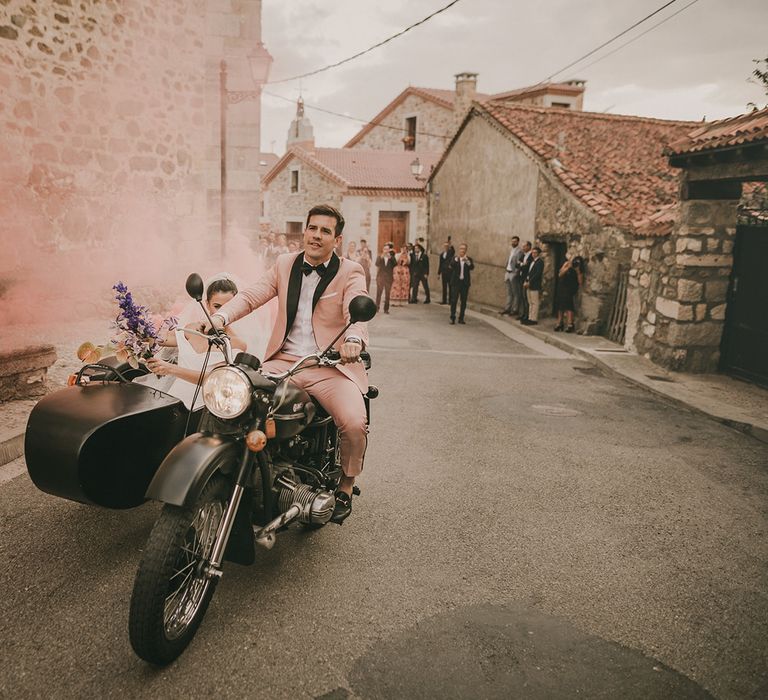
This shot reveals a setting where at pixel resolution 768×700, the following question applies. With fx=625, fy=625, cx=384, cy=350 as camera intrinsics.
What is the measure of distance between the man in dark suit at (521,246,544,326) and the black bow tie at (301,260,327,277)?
1185 cm

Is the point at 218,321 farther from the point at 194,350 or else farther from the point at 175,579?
the point at 175,579

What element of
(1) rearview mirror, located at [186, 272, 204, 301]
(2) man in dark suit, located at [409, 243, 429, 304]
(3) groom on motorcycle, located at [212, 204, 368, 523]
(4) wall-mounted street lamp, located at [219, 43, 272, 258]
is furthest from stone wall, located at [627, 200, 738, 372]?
(4) wall-mounted street lamp, located at [219, 43, 272, 258]

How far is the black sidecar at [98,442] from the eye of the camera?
321cm

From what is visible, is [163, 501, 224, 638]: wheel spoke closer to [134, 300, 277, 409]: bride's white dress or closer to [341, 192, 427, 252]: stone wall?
[134, 300, 277, 409]: bride's white dress

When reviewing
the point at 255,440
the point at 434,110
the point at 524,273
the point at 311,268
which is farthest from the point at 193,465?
the point at 434,110

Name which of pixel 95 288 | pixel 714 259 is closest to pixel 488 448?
pixel 714 259

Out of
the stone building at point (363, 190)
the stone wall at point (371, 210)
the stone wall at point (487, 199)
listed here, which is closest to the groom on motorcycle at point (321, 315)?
the stone wall at point (487, 199)

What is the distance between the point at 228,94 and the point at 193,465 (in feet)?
52.3

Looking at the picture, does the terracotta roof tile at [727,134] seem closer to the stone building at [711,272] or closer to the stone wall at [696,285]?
the stone building at [711,272]

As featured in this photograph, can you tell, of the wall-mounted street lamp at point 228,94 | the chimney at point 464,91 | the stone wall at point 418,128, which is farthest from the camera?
the stone wall at point 418,128

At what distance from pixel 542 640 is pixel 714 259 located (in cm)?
825

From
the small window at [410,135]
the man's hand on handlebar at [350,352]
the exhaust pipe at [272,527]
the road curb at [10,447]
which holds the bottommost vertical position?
the road curb at [10,447]

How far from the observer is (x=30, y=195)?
9516mm

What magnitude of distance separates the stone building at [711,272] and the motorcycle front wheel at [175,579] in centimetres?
856
